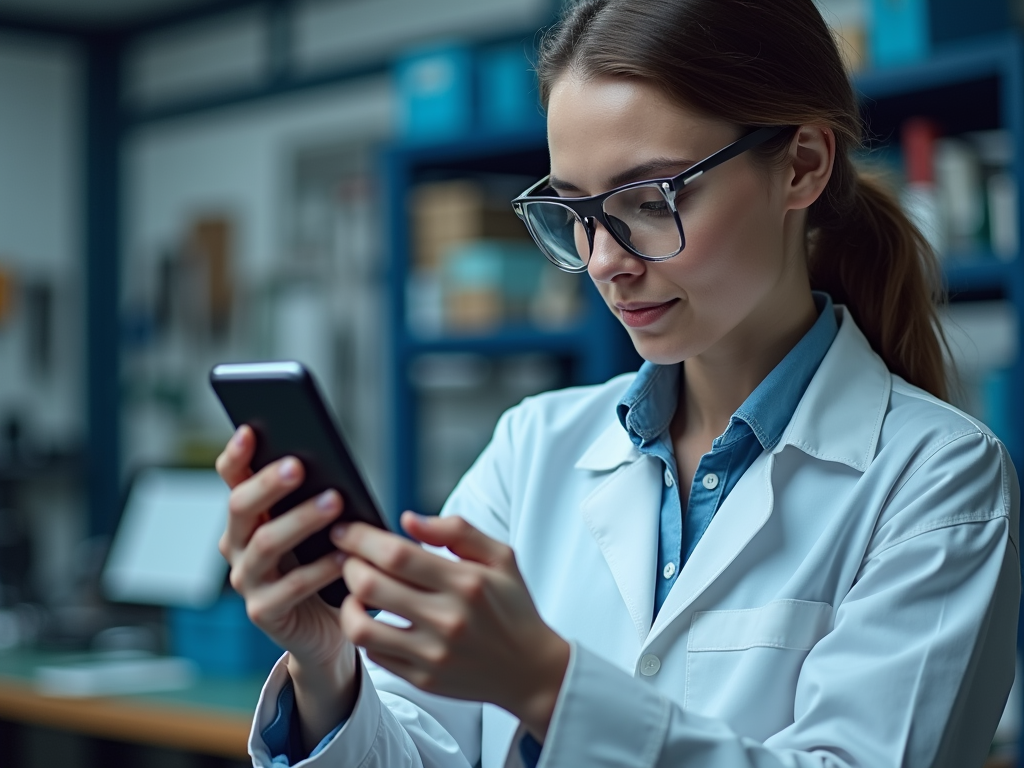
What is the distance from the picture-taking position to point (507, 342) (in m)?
3.12

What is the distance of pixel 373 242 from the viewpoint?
15.8 ft

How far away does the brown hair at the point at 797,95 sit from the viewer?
1173mm

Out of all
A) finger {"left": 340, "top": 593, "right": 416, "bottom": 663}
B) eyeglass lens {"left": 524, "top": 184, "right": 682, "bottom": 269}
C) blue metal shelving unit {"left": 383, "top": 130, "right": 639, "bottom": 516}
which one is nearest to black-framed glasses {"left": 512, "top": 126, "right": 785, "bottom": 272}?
eyeglass lens {"left": 524, "top": 184, "right": 682, "bottom": 269}

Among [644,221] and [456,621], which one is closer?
[456,621]

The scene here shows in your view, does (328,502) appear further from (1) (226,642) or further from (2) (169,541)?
(2) (169,541)

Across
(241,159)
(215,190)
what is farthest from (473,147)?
(215,190)

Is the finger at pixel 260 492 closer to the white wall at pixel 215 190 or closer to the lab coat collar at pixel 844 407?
the lab coat collar at pixel 844 407

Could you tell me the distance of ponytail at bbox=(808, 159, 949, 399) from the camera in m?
1.38

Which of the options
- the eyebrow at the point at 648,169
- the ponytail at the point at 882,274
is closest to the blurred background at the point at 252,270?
the ponytail at the point at 882,274

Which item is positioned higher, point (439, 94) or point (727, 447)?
point (439, 94)

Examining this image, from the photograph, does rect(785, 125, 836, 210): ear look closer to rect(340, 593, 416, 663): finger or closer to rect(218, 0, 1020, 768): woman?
rect(218, 0, 1020, 768): woman

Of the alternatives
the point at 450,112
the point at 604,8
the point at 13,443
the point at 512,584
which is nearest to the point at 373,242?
the point at 450,112

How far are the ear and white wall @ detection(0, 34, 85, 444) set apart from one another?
520 cm

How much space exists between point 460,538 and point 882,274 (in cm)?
73
